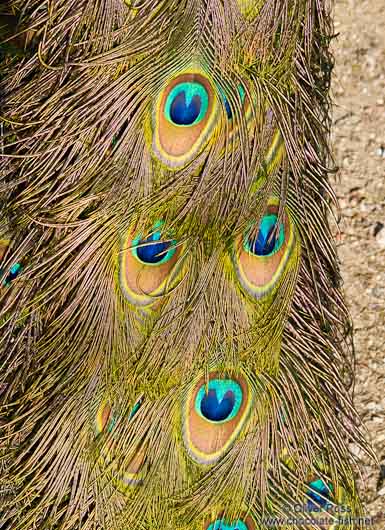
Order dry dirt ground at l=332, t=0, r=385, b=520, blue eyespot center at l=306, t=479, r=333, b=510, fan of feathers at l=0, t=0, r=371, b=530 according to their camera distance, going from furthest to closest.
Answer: dry dirt ground at l=332, t=0, r=385, b=520
blue eyespot center at l=306, t=479, r=333, b=510
fan of feathers at l=0, t=0, r=371, b=530

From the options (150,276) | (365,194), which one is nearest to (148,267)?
(150,276)

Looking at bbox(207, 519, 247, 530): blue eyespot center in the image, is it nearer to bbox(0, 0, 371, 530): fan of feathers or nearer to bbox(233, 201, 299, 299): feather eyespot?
bbox(0, 0, 371, 530): fan of feathers

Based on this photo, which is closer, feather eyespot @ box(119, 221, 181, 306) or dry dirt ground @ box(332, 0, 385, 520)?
feather eyespot @ box(119, 221, 181, 306)

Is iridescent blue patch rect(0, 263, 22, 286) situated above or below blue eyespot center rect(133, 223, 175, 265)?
below

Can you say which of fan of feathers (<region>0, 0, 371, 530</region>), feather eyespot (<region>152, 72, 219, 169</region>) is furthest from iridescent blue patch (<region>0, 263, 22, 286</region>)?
feather eyespot (<region>152, 72, 219, 169</region>)

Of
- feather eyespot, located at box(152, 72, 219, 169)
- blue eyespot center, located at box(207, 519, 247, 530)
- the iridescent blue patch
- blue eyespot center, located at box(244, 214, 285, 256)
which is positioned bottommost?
blue eyespot center, located at box(207, 519, 247, 530)

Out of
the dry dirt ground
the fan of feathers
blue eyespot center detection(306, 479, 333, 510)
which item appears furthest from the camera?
the dry dirt ground

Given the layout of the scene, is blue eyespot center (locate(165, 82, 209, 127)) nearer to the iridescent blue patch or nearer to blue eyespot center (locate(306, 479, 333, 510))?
the iridescent blue patch
